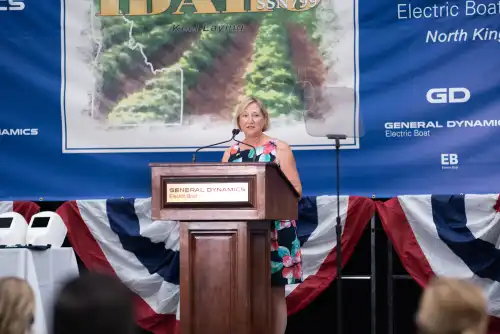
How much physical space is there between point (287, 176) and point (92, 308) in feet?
10.2

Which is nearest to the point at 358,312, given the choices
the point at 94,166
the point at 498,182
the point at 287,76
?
the point at 498,182

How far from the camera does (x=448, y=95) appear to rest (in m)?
5.30

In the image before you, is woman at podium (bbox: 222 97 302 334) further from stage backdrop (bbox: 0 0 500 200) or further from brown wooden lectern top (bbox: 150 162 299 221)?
stage backdrop (bbox: 0 0 500 200)

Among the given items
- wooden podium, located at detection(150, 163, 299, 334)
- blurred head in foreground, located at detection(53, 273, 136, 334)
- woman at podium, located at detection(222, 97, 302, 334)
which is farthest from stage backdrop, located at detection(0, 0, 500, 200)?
blurred head in foreground, located at detection(53, 273, 136, 334)

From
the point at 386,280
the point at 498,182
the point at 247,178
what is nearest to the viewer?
the point at 247,178

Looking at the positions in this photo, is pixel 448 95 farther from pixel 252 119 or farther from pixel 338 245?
pixel 252 119

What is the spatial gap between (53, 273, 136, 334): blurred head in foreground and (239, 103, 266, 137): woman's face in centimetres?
308

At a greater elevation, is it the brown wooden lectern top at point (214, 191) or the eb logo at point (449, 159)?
the eb logo at point (449, 159)

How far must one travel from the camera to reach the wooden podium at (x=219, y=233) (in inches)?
148

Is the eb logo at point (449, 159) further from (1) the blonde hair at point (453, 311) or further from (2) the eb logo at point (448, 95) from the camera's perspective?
(1) the blonde hair at point (453, 311)

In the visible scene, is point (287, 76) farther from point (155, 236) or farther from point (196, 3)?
point (155, 236)

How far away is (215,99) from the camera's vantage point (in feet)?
18.3

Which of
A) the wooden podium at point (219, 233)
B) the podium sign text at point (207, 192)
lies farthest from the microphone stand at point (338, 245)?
the podium sign text at point (207, 192)

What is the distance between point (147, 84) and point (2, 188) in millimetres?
1177
